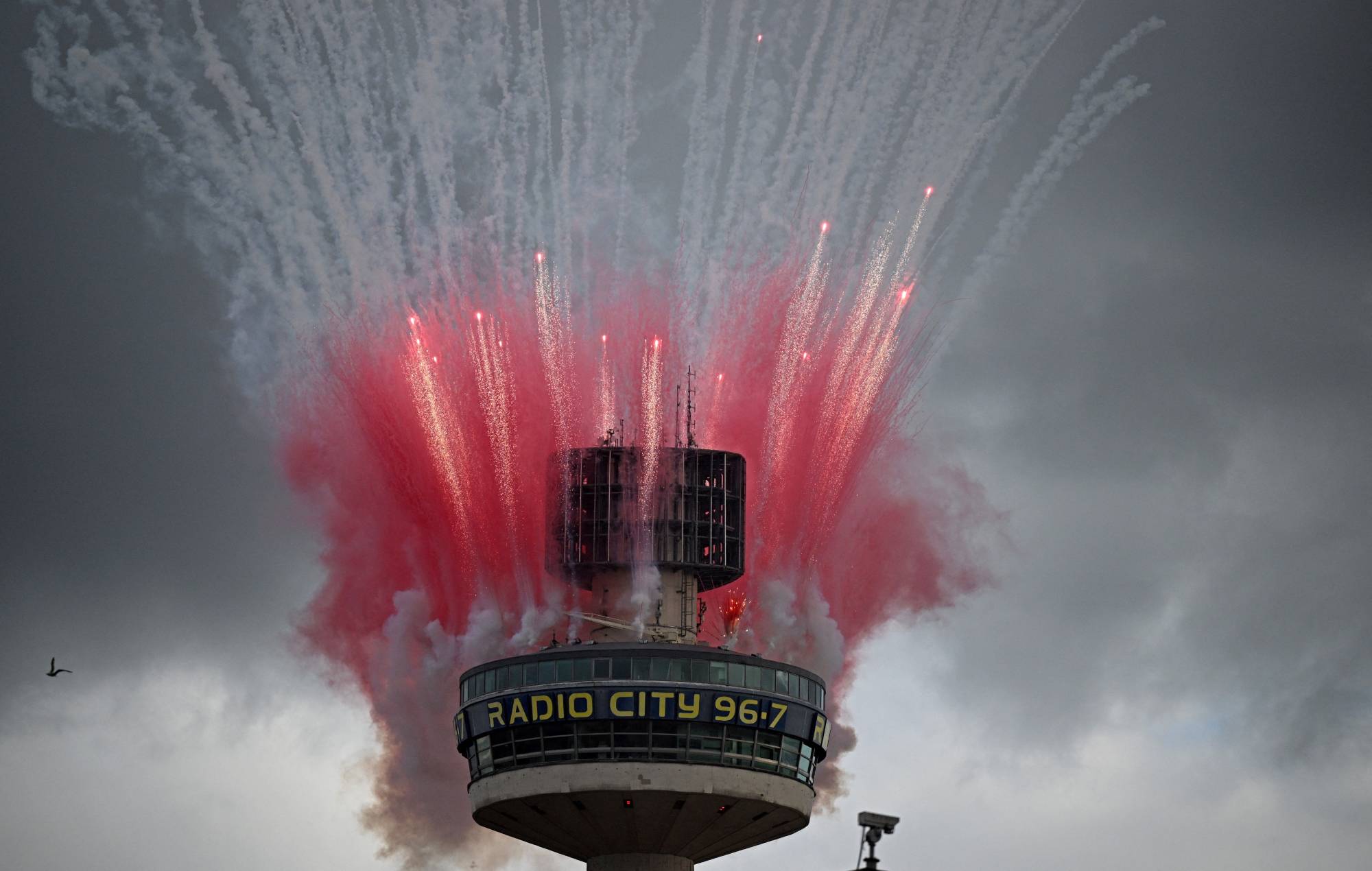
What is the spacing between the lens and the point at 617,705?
157000 millimetres

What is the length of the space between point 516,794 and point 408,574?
19609mm

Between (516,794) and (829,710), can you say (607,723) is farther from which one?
(829,710)

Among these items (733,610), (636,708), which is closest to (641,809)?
(636,708)

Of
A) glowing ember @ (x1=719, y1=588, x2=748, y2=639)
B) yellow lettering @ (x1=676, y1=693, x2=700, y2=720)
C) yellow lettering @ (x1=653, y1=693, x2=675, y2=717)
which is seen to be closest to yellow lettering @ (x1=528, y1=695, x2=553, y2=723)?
yellow lettering @ (x1=653, y1=693, x2=675, y2=717)

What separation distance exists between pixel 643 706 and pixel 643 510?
1745cm

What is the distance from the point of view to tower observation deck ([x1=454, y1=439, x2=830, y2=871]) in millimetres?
157125

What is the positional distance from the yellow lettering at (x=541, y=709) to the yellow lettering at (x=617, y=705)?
4.30 meters

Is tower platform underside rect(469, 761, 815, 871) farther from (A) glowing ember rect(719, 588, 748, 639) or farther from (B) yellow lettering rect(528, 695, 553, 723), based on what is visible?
(A) glowing ember rect(719, 588, 748, 639)

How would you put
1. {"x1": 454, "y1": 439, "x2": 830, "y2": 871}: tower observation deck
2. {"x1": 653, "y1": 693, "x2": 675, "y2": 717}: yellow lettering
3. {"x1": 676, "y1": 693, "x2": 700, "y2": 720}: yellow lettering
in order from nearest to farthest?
1. {"x1": 653, "y1": 693, "x2": 675, "y2": 717}: yellow lettering
2. {"x1": 454, "y1": 439, "x2": 830, "y2": 871}: tower observation deck
3. {"x1": 676, "y1": 693, "x2": 700, "y2": 720}: yellow lettering

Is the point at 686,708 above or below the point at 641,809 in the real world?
above

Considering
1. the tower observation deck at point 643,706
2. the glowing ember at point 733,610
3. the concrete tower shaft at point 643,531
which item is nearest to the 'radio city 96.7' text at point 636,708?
the tower observation deck at point 643,706

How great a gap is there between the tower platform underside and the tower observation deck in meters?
0.15

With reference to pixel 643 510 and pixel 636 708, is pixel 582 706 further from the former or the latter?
pixel 643 510

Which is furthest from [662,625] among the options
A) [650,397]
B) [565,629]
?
[650,397]
